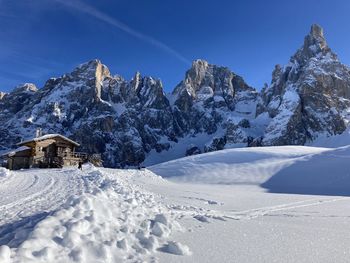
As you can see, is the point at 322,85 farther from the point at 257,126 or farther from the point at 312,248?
the point at 312,248

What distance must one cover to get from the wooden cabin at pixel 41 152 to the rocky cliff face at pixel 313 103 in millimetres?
112748

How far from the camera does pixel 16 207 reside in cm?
966

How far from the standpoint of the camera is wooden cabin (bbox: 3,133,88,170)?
159 ft

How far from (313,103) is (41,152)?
132330mm

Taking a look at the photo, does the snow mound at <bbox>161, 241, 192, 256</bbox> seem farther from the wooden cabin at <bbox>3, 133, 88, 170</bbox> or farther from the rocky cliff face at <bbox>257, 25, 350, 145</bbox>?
the rocky cliff face at <bbox>257, 25, 350, 145</bbox>

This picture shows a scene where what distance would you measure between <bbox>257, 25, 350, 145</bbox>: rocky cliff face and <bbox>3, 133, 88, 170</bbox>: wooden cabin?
112748 mm

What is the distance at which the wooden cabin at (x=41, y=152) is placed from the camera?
159 ft

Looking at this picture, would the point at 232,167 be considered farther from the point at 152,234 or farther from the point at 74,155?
the point at 74,155

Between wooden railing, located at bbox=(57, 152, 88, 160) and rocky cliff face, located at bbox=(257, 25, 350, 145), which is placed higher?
rocky cliff face, located at bbox=(257, 25, 350, 145)

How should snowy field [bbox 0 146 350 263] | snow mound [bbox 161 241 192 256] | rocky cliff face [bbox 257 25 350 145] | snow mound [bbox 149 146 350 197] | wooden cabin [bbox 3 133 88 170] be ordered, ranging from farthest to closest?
rocky cliff face [bbox 257 25 350 145] < wooden cabin [bbox 3 133 88 170] < snow mound [bbox 149 146 350 197] < snow mound [bbox 161 241 192 256] < snowy field [bbox 0 146 350 263]

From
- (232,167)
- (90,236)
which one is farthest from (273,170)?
(90,236)

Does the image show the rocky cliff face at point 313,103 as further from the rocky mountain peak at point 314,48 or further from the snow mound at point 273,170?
the snow mound at point 273,170

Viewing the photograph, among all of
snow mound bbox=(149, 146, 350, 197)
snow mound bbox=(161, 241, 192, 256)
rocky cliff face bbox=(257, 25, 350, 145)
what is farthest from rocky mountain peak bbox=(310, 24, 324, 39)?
snow mound bbox=(161, 241, 192, 256)

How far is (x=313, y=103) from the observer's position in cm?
15938
